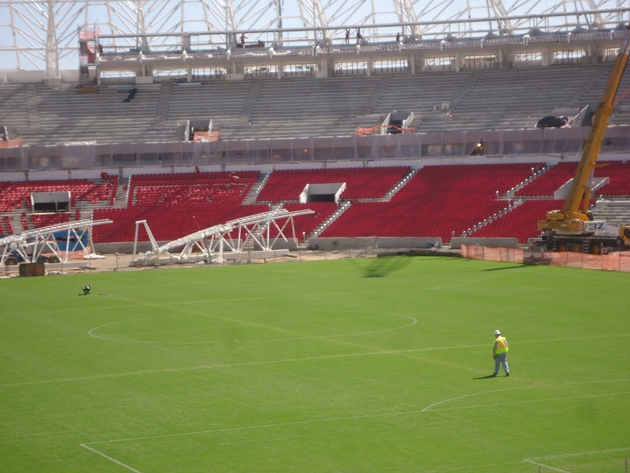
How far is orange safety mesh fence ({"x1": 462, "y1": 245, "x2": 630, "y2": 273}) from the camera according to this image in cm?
4575

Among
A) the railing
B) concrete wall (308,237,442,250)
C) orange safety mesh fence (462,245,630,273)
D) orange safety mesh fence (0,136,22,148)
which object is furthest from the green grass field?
orange safety mesh fence (0,136,22,148)

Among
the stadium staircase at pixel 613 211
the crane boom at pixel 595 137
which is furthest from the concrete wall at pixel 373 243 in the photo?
the stadium staircase at pixel 613 211

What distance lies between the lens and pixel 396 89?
273ft

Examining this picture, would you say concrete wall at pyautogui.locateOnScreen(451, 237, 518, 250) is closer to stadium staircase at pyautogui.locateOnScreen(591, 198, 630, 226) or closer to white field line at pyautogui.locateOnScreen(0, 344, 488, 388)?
stadium staircase at pyautogui.locateOnScreen(591, 198, 630, 226)

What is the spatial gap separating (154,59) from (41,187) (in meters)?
18.3

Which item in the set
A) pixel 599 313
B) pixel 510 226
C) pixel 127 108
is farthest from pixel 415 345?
pixel 127 108

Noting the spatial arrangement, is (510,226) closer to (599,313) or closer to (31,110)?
(599,313)

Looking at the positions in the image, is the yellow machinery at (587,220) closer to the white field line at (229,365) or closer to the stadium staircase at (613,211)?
the stadium staircase at (613,211)

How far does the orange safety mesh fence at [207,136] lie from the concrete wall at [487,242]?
28370mm

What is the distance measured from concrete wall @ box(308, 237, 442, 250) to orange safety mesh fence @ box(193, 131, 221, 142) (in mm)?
20164

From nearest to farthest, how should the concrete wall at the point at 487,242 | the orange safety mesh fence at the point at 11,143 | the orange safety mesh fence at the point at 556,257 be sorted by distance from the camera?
1. the orange safety mesh fence at the point at 556,257
2. the concrete wall at the point at 487,242
3. the orange safety mesh fence at the point at 11,143

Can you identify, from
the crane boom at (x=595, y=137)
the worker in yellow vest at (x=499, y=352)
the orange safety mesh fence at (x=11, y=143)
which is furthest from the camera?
the orange safety mesh fence at (x=11, y=143)

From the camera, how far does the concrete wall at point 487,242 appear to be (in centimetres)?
5700

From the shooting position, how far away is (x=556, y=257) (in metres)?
48.6
